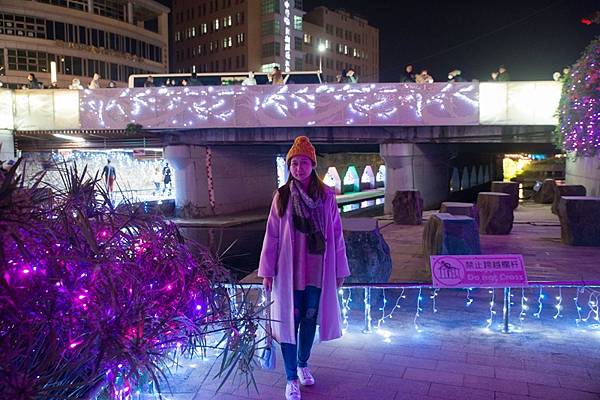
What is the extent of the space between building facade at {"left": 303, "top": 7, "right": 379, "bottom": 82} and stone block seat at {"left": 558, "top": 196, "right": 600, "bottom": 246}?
80269mm

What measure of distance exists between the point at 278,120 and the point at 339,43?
85066 millimetres

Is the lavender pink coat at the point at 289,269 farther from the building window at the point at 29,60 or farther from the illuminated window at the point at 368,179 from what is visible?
the building window at the point at 29,60

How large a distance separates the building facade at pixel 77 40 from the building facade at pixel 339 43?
1411 inches

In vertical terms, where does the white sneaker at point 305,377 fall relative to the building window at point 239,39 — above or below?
below

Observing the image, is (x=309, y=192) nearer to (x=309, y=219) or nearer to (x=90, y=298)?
(x=309, y=219)

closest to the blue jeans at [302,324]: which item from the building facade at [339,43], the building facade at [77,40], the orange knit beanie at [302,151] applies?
the orange knit beanie at [302,151]

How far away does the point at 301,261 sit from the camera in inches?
170

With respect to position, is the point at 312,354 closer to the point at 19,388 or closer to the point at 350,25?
the point at 19,388

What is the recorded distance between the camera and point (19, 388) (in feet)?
7.25

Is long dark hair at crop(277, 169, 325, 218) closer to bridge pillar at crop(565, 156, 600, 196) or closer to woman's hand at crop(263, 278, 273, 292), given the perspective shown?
woman's hand at crop(263, 278, 273, 292)

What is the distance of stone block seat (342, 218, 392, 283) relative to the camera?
23.9 ft

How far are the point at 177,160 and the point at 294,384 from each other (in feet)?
69.2

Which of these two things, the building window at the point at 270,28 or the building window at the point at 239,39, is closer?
the building window at the point at 270,28

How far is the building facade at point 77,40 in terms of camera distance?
165 feet
